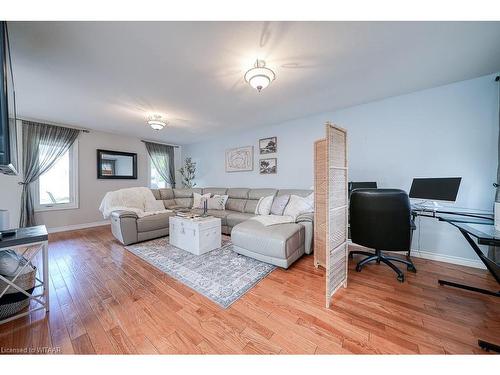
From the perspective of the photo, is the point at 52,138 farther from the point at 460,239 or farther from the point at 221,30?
the point at 460,239

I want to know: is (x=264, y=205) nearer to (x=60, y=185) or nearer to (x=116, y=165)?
(x=116, y=165)

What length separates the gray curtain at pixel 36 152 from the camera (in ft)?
11.6

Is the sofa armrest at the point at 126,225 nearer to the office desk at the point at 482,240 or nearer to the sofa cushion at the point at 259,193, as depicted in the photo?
the sofa cushion at the point at 259,193

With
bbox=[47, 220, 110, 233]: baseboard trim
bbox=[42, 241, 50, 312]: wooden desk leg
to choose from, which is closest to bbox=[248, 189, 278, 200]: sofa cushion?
bbox=[42, 241, 50, 312]: wooden desk leg

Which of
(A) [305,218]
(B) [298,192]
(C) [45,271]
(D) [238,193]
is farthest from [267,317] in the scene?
(D) [238,193]

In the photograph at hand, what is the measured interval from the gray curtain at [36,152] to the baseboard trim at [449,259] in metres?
6.86

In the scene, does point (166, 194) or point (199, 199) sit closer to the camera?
point (199, 199)

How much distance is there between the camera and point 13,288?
57.4 inches

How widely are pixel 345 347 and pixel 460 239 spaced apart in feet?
8.06

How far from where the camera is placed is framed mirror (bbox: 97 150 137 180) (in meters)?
4.53

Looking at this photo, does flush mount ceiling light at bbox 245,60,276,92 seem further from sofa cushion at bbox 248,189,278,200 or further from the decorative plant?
the decorative plant

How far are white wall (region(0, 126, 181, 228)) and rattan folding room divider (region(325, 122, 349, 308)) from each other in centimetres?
536

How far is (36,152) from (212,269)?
4.50m
